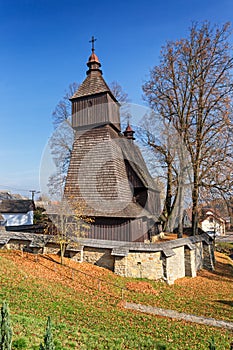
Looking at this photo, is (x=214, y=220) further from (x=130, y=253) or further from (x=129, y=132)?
(x=130, y=253)

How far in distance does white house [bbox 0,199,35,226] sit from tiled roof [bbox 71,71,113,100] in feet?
85.3

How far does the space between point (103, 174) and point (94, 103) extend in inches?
219

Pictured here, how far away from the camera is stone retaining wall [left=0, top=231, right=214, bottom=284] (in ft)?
44.6

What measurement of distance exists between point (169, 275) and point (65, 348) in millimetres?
9598

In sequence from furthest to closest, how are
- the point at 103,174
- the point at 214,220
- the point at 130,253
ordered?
the point at 214,220 < the point at 103,174 < the point at 130,253

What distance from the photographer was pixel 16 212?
38.0 metres

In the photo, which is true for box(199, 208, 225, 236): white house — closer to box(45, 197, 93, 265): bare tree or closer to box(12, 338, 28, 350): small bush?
box(45, 197, 93, 265): bare tree

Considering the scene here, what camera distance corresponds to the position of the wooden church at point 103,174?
1509 cm

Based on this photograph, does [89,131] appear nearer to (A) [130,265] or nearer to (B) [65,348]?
(A) [130,265]

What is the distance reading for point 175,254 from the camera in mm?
14188

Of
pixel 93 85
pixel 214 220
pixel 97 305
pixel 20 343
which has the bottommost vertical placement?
pixel 97 305

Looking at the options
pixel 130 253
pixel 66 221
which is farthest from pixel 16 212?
pixel 130 253

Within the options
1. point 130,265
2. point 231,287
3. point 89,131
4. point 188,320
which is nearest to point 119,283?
point 130,265

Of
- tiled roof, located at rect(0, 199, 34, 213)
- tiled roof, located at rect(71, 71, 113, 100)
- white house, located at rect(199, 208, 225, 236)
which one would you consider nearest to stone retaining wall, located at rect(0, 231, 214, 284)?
white house, located at rect(199, 208, 225, 236)
